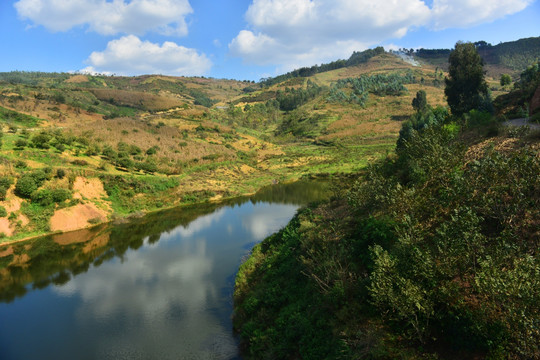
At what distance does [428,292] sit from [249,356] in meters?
12.5

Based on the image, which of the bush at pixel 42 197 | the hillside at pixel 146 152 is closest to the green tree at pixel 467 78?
the hillside at pixel 146 152

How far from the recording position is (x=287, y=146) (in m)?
129

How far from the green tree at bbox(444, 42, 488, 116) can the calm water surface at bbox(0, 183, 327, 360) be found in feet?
123

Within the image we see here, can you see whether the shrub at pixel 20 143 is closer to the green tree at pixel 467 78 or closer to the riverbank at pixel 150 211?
the riverbank at pixel 150 211

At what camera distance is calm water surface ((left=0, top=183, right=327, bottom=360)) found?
21.4m

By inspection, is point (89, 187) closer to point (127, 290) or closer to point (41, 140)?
point (41, 140)

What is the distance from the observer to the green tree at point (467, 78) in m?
50.2

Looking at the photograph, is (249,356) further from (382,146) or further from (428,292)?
(382,146)

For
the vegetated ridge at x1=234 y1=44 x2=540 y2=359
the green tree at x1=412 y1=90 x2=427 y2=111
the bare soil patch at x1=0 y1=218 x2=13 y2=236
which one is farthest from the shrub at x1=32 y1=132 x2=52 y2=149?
the green tree at x1=412 y1=90 x2=427 y2=111

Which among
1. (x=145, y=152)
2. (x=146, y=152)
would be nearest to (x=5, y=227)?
(x=146, y=152)

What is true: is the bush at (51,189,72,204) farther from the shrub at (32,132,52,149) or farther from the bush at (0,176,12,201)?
the shrub at (32,132,52,149)

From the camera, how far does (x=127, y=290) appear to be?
2877 cm

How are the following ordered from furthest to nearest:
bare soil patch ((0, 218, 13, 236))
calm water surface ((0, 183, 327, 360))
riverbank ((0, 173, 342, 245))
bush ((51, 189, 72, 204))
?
bush ((51, 189, 72, 204)) → riverbank ((0, 173, 342, 245)) → bare soil patch ((0, 218, 13, 236)) → calm water surface ((0, 183, 327, 360))

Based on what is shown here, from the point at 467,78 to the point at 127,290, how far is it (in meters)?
59.2
